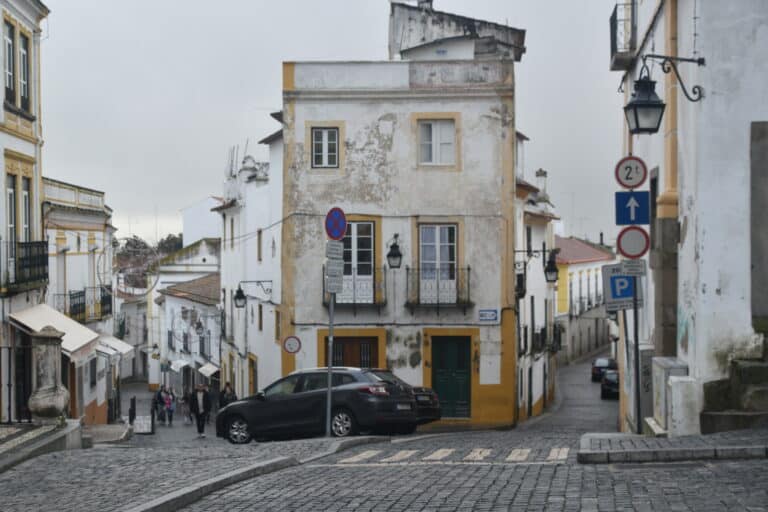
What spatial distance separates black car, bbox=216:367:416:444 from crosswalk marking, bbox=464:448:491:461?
4.56 metres

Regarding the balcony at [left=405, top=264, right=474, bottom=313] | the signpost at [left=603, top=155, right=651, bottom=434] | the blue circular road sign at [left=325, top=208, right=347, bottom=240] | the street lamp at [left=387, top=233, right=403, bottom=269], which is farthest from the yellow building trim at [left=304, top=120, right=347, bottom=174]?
the signpost at [left=603, top=155, right=651, bottom=434]

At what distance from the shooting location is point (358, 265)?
30.5 metres

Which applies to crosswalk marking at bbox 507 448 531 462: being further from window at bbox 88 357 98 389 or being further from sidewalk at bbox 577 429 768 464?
window at bbox 88 357 98 389

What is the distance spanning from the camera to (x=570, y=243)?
266 ft

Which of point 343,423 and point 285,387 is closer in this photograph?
point 343,423

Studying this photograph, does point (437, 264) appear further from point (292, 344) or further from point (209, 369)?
point (209, 369)

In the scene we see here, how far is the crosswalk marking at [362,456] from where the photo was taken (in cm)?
1418

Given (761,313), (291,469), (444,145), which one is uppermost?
(444,145)

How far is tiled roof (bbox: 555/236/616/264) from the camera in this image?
2808 inches

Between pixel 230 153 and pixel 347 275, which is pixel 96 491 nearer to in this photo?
pixel 347 275

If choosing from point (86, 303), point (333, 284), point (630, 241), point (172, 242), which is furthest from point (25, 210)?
point (172, 242)

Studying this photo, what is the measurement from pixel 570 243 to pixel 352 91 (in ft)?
173

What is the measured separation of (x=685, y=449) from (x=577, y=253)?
65505 mm

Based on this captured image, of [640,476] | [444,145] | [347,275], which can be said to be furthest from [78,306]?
[640,476]
